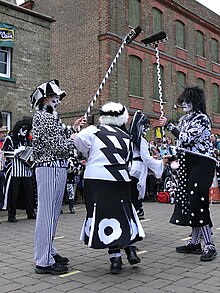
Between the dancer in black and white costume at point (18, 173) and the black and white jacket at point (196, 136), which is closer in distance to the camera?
the black and white jacket at point (196, 136)

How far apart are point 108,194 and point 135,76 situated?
1778cm

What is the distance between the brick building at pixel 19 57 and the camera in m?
14.8

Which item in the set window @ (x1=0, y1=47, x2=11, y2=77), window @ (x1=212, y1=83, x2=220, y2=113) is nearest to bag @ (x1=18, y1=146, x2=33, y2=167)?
window @ (x1=0, y1=47, x2=11, y2=77)

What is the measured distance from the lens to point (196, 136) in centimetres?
539

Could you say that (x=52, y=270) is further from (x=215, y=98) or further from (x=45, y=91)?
(x=215, y=98)

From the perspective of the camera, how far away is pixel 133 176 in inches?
257

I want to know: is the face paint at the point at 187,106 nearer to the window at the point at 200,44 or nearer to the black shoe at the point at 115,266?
the black shoe at the point at 115,266

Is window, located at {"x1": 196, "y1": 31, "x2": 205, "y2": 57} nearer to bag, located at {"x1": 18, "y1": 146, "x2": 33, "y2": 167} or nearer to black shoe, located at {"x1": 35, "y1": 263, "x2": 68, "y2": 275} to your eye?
bag, located at {"x1": 18, "y1": 146, "x2": 33, "y2": 167}

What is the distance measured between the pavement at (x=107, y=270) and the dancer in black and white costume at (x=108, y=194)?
0.30 meters

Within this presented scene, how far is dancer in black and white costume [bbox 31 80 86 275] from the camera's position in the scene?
4.65 meters

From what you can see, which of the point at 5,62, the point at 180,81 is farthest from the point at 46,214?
the point at 180,81

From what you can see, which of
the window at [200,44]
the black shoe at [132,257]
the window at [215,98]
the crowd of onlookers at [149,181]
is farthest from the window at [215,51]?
the black shoe at [132,257]

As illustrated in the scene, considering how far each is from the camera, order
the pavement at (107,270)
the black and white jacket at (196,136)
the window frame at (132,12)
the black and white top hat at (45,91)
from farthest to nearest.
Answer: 1. the window frame at (132,12)
2. the black and white jacket at (196,136)
3. the black and white top hat at (45,91)
4. the pavement at (107,270)

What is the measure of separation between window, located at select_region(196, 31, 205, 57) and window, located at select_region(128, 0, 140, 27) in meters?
6.15
